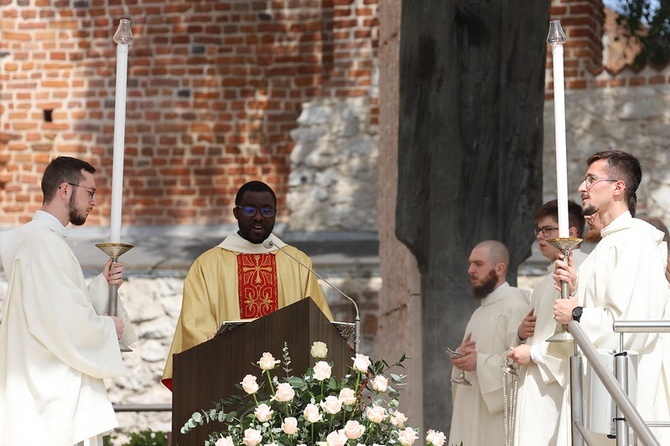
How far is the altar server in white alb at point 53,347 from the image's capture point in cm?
571

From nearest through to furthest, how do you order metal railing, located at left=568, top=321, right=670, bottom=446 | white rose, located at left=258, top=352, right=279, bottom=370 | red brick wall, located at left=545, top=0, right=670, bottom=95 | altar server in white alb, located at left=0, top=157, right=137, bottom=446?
metal railing, located at left=568, top=321, right=670, bottom=446, white rose, located at left=258, top=352, right=279, bottom=370, altar server in white alb, located at left=0, top=157, right=137, bottom=446, red brick wall, located at left=545, top=0, right=670, bottom=95

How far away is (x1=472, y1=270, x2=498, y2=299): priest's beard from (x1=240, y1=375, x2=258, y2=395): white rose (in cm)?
251

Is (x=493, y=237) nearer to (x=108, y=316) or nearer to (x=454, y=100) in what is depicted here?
(x=454, y=100)

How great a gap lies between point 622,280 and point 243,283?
7.19 feet

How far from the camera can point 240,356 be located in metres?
5.21

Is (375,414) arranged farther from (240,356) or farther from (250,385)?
(240,356)

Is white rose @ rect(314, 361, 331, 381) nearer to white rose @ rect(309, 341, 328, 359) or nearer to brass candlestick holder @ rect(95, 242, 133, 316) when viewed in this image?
white rose @ rect(309, 341, 328, 359)

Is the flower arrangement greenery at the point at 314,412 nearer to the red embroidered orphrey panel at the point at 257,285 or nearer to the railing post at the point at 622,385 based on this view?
the railing post at the point at 622,385

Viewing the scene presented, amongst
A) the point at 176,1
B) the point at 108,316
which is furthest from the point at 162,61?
the point at 108,316

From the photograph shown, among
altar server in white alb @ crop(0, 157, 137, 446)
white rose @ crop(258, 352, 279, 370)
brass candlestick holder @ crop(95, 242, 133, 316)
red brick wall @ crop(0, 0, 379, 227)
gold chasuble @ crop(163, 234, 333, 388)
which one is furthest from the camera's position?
red brick wall @ crop(0, 0, 379, 227)

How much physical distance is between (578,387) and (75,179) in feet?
7.83

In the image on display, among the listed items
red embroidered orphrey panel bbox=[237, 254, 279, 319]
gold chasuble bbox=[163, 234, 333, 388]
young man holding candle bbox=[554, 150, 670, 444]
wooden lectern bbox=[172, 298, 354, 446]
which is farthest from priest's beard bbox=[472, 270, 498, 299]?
wooden lectern bbox=[172, 298, 354, 446]

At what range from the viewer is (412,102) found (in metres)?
8.13

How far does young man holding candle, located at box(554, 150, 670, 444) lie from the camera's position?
5.34m
